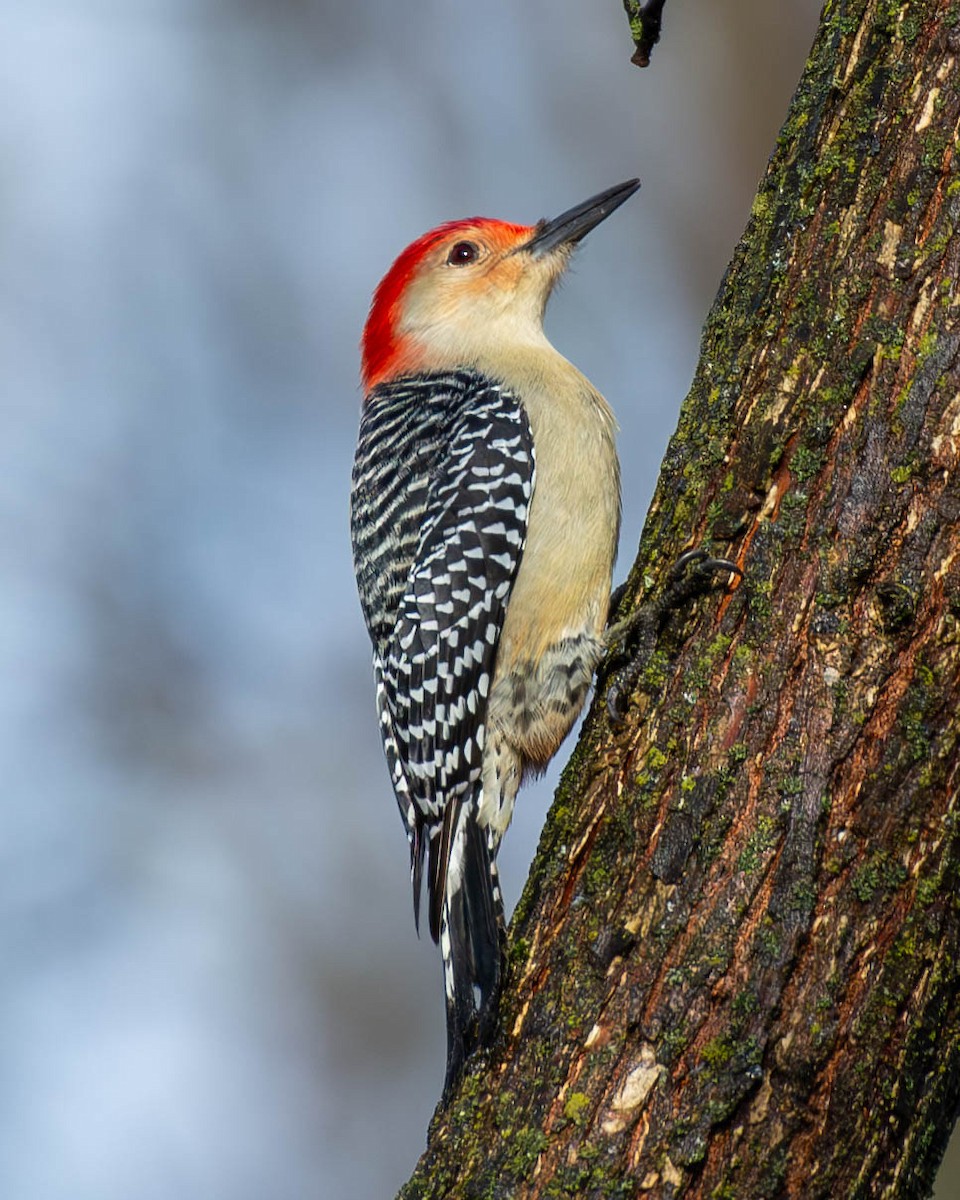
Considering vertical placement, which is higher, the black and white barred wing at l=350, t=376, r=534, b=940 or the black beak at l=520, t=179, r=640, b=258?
the black beak at l=520, t=179, r=640, b=258

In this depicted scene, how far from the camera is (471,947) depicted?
12.3ft

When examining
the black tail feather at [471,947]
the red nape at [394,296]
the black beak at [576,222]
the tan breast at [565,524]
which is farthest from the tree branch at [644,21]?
the black tail feather at [471,947]

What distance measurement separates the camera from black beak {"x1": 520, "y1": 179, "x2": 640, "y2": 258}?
18.7 ft

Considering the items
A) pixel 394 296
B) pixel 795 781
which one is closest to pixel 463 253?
pixel 394 296

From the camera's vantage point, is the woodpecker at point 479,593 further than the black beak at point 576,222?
No

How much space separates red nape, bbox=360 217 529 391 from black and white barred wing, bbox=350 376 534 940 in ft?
4.50

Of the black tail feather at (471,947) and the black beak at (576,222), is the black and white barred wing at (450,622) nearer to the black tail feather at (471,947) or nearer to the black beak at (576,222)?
the black tail feather at (471,947)

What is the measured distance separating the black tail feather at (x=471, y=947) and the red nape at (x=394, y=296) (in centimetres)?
261

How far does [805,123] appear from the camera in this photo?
3.38 metres

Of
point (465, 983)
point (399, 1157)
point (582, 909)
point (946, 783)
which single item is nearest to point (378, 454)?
point (465, 983)

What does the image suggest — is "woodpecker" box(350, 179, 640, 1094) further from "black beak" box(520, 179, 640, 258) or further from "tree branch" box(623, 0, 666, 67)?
"tree branch" box(623, 0, 666, 67)

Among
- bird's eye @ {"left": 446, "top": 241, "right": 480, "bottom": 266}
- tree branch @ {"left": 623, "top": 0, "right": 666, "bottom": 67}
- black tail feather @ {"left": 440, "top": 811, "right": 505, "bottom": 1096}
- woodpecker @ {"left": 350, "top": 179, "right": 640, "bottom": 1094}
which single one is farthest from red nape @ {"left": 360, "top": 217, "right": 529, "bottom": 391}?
black tail feather @ {"left": 440, "top": 811, "right": 505, "bottom": 1096}

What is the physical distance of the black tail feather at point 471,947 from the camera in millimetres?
3230

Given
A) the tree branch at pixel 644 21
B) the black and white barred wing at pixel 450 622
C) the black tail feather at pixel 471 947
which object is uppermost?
the tree branch at pixel 644 21
